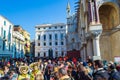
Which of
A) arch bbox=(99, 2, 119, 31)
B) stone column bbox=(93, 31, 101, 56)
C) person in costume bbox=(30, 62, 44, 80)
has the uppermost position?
arch bbox=(99, 2, 119, 31)

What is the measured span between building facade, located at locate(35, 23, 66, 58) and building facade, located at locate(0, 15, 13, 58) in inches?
1102

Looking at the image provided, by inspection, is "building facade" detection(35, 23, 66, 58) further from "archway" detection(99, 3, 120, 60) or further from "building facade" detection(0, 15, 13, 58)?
"archway" detection(99, 3, 120, 60)

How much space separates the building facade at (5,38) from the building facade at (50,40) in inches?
1102

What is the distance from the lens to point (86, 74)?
5.91 meters

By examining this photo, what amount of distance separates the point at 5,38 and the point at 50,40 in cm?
3285

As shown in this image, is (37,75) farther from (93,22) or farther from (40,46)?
(40,46)

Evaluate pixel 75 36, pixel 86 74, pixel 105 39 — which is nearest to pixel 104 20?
pixel 105 39

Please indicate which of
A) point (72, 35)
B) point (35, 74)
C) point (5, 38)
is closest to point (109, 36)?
point (35, 74)

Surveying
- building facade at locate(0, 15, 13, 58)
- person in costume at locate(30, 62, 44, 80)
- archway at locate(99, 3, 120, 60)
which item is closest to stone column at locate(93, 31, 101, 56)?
archway at locate(99, 3, 120, 60)

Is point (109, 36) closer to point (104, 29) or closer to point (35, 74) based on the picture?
point (104, 29)

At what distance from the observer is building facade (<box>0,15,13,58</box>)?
111ft

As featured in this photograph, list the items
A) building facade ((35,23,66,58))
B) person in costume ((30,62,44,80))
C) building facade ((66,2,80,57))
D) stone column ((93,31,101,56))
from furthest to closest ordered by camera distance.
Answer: building facade ((35,23,66,58))
building facade ((66,2,80,57))
stone column ((93,31,101,56))
person in costume ((30,62,44,80))

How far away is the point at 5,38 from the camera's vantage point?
118ft

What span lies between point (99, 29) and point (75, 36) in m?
30.8
